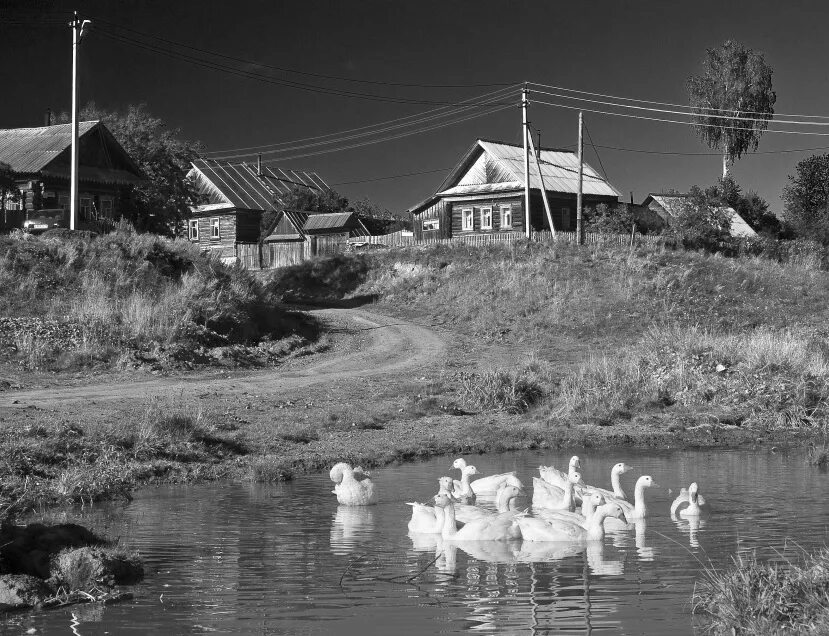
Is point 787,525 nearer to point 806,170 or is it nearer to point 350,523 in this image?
point 350,523

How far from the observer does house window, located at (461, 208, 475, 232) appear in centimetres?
7331

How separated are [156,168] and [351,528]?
54.5 metres

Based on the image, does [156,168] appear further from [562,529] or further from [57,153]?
[562,529]

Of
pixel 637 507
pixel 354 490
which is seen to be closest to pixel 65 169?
pixel 354 490

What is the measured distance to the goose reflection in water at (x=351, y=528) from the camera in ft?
38.0

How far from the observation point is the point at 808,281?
46594 mm

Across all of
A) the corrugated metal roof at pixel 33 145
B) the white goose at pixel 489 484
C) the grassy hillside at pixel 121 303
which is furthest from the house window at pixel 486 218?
the white goose at pixel 489 484

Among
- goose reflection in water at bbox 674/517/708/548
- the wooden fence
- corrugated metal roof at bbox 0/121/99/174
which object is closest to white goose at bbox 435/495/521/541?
goose reflection in water at bbox 674/517/708/548

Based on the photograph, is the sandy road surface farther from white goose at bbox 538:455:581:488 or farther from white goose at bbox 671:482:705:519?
white goose at bbox 671:482:705:519

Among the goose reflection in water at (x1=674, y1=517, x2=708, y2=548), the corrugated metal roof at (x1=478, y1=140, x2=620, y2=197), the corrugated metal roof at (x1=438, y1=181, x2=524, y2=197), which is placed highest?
the corrugated metal roof at (x1=478, y1=140, x2=620, y2=197)

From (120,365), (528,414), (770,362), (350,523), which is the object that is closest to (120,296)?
(120,365)

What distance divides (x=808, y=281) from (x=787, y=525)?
36703 mm

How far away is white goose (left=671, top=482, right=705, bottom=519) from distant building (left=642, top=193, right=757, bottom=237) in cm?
5597

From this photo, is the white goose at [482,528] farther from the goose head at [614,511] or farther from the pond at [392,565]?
the goose head at [614,511]
